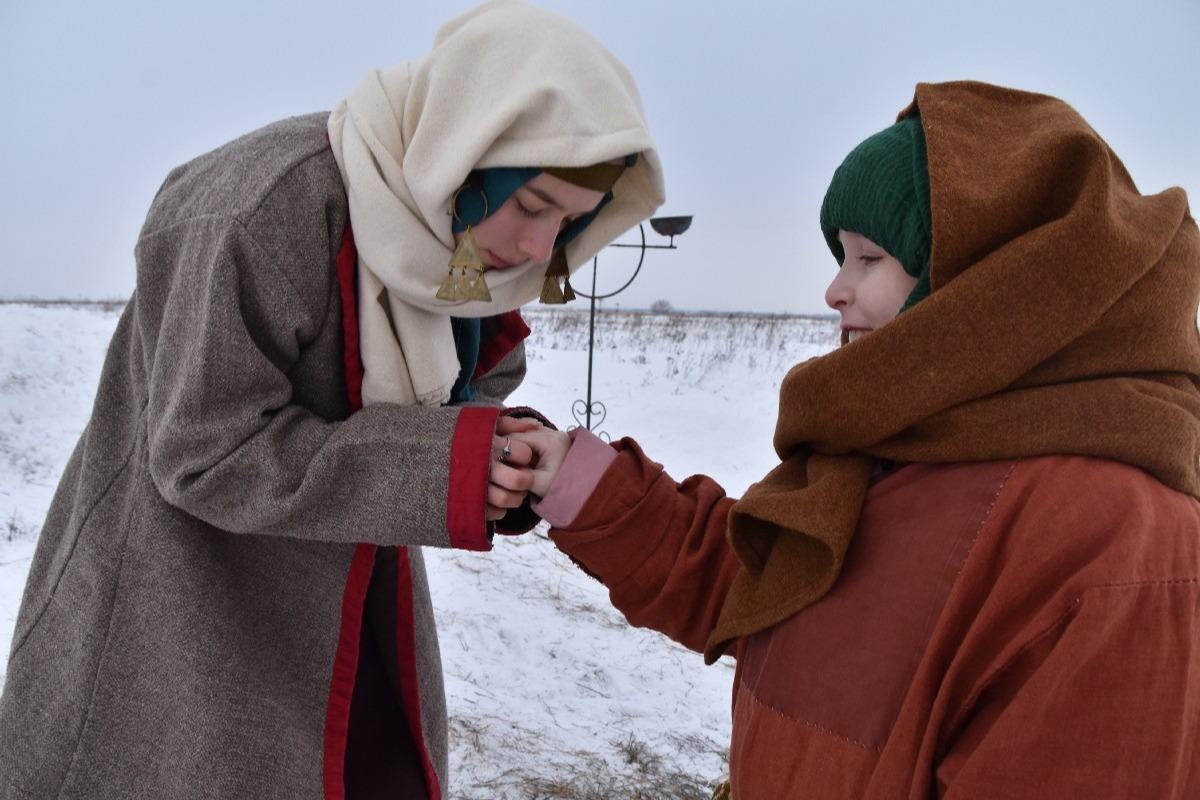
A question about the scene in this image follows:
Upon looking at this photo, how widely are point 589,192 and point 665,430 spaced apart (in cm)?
615

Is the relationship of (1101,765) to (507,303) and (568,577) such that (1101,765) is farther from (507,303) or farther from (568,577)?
(568,577)

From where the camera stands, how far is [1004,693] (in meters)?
0.75

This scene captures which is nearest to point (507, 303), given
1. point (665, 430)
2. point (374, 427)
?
point (374, 427)

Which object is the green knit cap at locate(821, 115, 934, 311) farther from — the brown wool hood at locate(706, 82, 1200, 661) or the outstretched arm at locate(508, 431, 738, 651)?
the outstretched arm at locate(508, 431, 738, 651)

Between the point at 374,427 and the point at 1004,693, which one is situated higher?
the point at 374,427

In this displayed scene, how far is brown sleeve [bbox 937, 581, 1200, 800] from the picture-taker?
670mm

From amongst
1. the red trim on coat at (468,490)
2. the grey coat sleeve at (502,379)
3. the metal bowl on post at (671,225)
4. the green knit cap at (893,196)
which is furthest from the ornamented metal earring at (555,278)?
the metal bowl on post at (671,225)

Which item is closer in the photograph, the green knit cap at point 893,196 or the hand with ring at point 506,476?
the green knit cap at point 893,196

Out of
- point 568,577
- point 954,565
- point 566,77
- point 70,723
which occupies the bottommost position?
point 568,577

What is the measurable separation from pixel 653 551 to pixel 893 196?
658mm

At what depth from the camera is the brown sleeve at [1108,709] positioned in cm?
67

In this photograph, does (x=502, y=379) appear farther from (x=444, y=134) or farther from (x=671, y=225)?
(x=671, y=225)

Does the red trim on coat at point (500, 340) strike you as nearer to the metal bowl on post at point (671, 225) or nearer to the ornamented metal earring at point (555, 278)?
the ornamented metal earring at point (555, 278)

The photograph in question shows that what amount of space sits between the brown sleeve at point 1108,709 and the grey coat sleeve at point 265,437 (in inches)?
26.1
